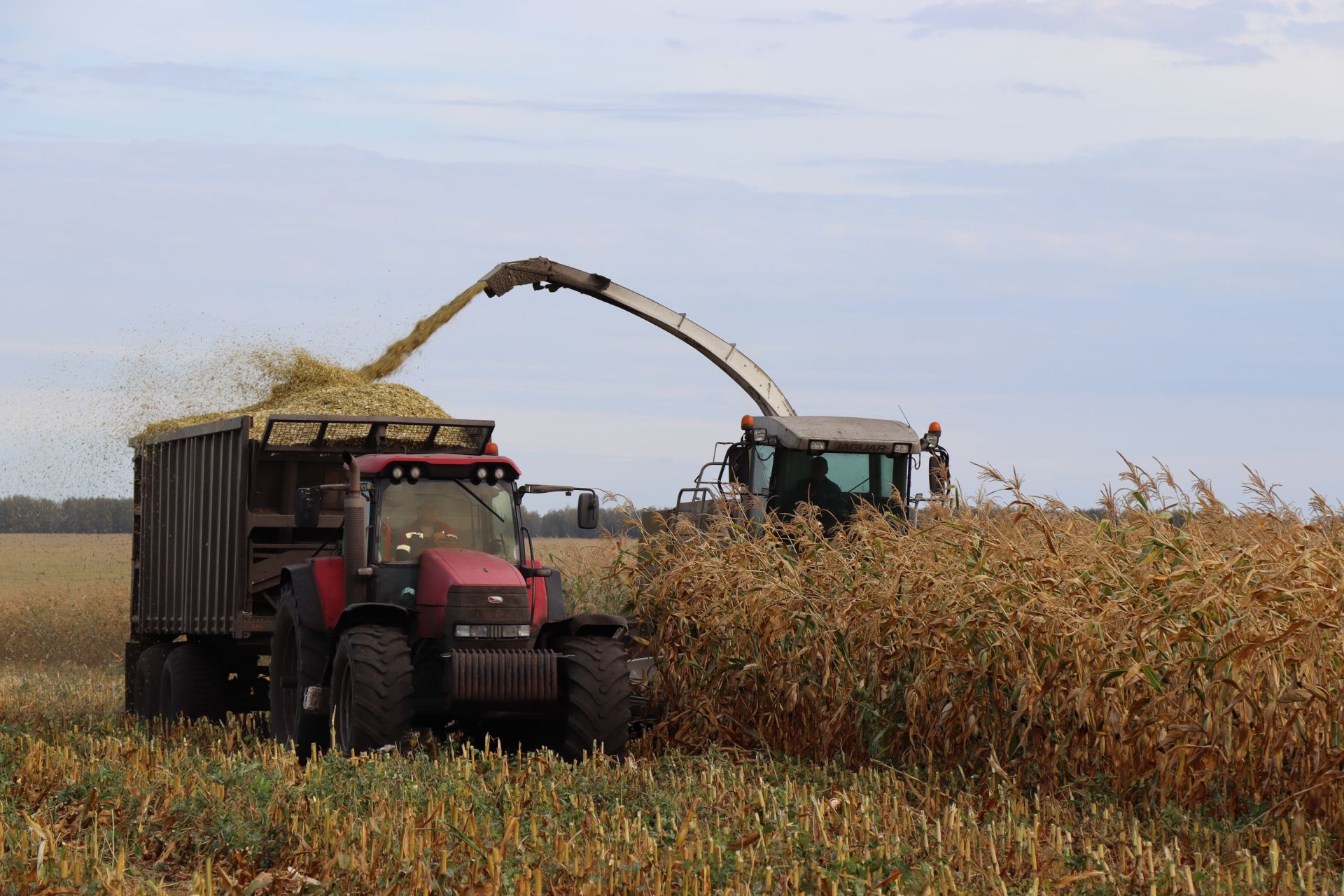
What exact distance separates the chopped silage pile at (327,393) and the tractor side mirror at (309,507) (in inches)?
60.9

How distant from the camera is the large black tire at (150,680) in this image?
13.1 meters

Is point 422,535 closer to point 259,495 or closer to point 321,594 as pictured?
point 321,594

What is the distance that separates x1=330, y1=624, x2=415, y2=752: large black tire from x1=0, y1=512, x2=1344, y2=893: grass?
31cm

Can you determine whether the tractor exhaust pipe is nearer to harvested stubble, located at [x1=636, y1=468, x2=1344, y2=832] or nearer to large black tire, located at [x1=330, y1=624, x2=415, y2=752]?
large black tire, located at [x1=330, y1=624, x2=415, y2=752]

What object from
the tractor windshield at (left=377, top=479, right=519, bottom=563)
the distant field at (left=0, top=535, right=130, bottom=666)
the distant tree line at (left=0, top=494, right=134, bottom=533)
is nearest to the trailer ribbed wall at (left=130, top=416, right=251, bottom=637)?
the tractor windshield at (left=377, top=479, right=519, bottom=563)

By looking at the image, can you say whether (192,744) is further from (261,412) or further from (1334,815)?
(1334,815)

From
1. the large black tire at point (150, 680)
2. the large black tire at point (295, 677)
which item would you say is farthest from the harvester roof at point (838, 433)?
the large black tire at point (150, 680)

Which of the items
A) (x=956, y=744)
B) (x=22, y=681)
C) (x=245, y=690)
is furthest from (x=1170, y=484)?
(x=22, y=681)

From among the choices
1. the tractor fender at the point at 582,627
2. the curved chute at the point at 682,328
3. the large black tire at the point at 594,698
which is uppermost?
the curved chute at the point at 682,328

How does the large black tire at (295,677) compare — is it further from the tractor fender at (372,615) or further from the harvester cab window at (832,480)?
the harvester cab window at (832,480)

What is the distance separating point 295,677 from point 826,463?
19.8 ft

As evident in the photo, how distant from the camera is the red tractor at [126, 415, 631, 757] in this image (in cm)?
867

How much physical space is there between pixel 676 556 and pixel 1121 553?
3.75 meters

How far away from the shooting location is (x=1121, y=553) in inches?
338
